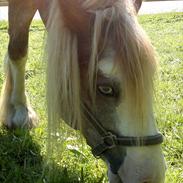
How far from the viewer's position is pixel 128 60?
65.7 inches

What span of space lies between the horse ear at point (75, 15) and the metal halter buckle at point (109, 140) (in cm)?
46

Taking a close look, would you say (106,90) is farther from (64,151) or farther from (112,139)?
(64,151)

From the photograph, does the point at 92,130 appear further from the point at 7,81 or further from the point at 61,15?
the point at 7,81

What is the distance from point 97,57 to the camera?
1.75 meters

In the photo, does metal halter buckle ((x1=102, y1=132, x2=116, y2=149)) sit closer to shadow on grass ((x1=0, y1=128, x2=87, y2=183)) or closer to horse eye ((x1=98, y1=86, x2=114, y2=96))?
horse eye ((x1=98, y1=86, x2=114, y2=96))

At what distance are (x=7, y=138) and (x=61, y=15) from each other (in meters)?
1.31

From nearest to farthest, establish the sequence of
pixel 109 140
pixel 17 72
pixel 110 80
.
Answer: pixel 110 80, pixel 109 140, pixel 17 72

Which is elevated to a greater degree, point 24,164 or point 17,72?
point 17,72

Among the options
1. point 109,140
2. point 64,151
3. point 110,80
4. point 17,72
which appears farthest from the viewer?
point 17,72

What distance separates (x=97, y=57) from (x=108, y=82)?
0.38ft

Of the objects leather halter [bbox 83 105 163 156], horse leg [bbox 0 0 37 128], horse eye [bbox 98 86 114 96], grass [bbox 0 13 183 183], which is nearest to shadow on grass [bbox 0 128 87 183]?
grass [bbox 0 13 183 183]

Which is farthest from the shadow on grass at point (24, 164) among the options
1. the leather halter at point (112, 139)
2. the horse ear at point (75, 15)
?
the horse ear at point (75, 15)

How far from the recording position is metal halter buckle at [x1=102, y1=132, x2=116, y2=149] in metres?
1.80

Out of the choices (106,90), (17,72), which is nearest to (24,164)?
(17,72)
